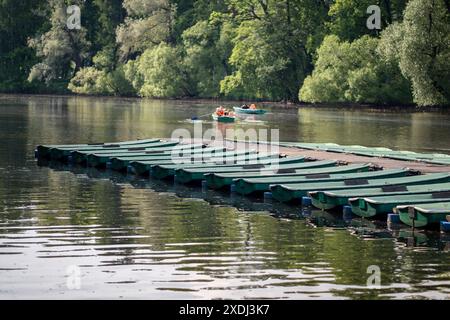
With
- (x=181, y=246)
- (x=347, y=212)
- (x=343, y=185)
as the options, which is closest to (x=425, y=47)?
(x=343, y=185)

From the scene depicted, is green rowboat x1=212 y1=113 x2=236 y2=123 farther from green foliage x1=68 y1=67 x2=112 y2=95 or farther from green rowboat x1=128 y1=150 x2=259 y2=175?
green foliage x1=68 y1=67 x2=112 y2=95

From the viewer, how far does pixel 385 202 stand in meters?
25.8

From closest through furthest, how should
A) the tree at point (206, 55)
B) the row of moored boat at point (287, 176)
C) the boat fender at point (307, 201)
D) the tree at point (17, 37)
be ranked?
1. the row of moored boat at point (287, 176)
2. the boat fender at point (307, 201)
3. the tree at point (206, 55)
4. the tree at point (17, 37)

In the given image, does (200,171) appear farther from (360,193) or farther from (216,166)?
Result: (360,193)

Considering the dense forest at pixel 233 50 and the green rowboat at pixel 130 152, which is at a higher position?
the dense forest at pixel 233 50

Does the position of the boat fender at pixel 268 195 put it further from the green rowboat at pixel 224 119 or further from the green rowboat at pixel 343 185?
the green rowboat at pixel 224 119

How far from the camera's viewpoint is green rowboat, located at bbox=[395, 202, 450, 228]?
79.2 feet

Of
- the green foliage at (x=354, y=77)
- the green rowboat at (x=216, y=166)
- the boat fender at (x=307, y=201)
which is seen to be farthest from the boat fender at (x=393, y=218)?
the green foliage at (x=354, y=77)

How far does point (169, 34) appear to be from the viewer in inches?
4820

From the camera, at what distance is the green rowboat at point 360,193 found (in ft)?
88.6

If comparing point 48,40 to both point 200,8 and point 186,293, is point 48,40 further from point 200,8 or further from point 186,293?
point 186,293

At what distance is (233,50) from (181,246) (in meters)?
86.2

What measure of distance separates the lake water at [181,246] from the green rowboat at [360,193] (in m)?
0.42
